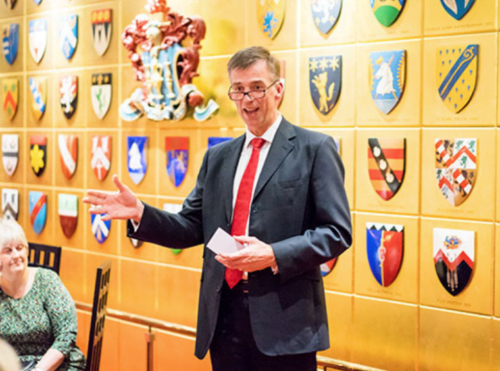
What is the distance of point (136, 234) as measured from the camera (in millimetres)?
2404

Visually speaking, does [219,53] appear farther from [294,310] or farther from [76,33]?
[294,310]

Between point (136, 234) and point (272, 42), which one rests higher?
point (272, 42)

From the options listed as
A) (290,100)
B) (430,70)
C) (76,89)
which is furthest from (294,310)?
(76,89)

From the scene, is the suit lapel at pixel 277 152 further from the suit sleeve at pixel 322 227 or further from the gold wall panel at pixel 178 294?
the gold wall panel at pixel 178 294

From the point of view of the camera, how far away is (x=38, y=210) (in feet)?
17.4

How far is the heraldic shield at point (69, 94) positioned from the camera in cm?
504

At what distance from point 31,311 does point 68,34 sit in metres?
2.55

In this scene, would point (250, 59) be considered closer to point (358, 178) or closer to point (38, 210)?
point (358, 178)

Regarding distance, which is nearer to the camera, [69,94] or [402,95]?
[402,95]

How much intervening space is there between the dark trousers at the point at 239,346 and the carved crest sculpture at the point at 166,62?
82.0 inches

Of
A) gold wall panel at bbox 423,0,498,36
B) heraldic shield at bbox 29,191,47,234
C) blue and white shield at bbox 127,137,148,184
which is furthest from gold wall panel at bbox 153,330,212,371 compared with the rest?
gold wall panel at bbox 423,0,498,36

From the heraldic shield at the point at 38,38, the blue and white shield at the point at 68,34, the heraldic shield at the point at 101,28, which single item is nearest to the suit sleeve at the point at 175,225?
the heraldic shield at the point at 101,28

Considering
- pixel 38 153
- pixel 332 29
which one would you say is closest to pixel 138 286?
pixel 38 153

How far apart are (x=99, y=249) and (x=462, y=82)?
9.33 ft
